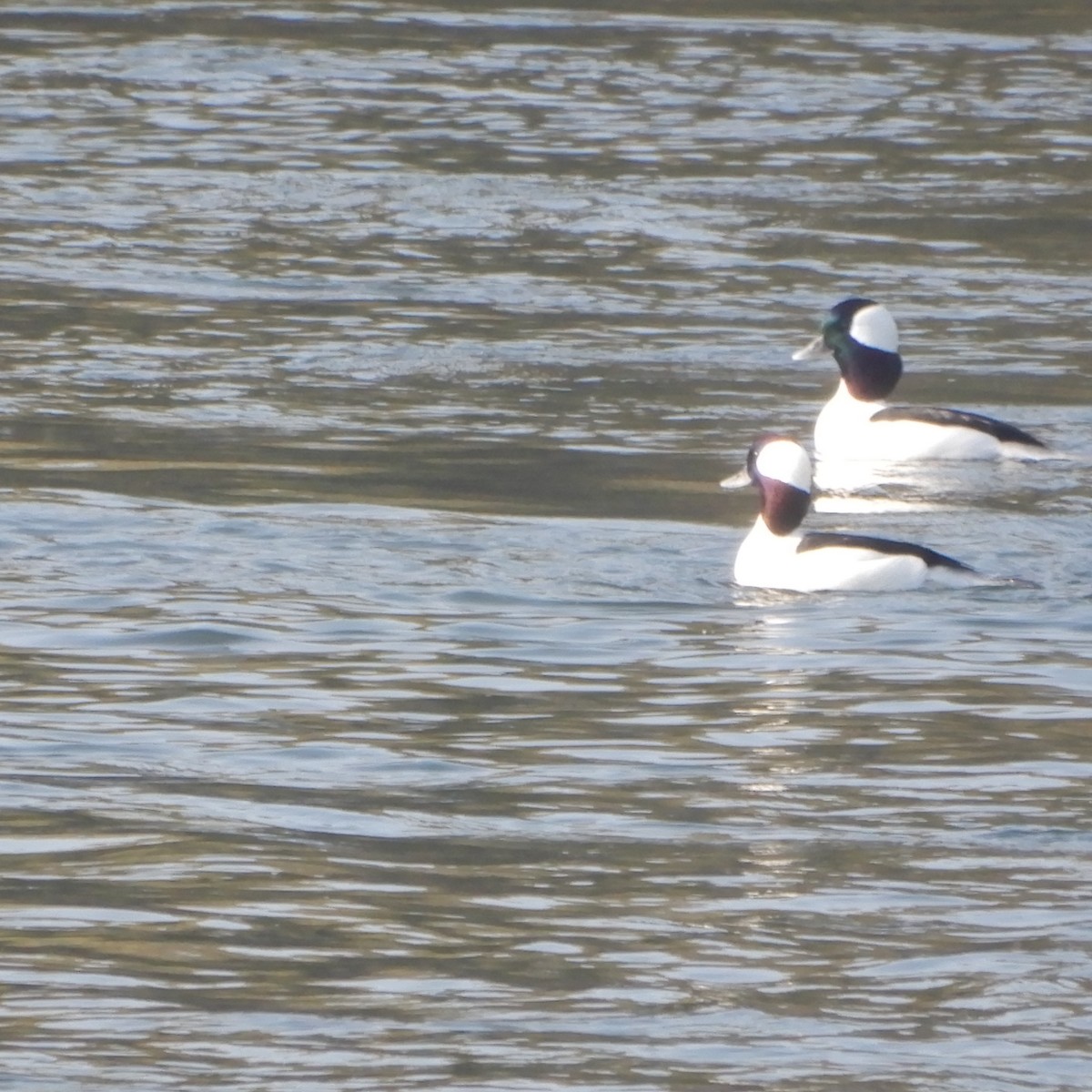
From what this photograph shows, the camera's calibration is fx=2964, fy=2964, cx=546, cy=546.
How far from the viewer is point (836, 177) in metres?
24.5

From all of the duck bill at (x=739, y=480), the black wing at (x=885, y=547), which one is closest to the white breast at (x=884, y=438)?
the duck bill at (x=739, y=480)

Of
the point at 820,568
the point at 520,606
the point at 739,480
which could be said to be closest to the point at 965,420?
the point at 739,480

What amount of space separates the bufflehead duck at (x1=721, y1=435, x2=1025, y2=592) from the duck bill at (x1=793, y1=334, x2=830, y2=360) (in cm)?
439

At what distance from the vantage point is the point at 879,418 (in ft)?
55.3

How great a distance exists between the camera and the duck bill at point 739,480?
13.8 m

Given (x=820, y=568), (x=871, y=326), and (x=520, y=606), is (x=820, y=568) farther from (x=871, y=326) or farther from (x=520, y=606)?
(x=871, y=326)

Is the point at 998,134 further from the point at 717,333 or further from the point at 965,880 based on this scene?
the point at 965,880

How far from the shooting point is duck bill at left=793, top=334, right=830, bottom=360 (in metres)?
17.9

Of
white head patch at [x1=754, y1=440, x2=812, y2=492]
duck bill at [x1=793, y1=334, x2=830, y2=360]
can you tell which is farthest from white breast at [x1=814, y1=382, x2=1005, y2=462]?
white head patch at [x1=754, y1=440, x2=812, y2=492]

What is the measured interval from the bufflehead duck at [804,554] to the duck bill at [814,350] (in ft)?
14.4

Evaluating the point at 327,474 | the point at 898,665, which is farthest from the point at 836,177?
the point at 898,665

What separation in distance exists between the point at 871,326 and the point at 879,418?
100 centimetres

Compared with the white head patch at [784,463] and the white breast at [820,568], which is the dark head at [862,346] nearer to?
the white head patch at [784,463]

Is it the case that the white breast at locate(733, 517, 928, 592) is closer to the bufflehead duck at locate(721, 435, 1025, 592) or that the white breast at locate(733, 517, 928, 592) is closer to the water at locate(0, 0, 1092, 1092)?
the bufflehead duck at locate(721, 435, 1025, 592)
